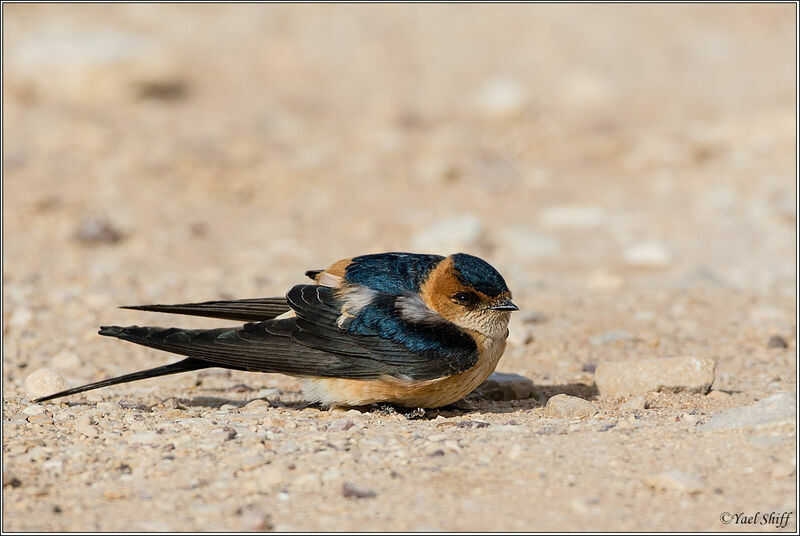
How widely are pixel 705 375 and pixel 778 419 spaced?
3.76 feet

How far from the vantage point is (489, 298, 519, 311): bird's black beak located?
4375 mm

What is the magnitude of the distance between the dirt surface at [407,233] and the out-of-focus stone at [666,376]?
9 centimetres

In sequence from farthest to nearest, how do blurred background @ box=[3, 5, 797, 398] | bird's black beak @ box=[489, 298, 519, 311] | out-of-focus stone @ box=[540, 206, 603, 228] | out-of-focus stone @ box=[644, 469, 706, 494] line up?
out-of-focus stone @ box=[540, 206, 603, 228], blurred background @ box=[3, 5, 797, 398], bird's black beak @ box=[489, 298, 519, 311], out-of-focus stone @ box=[644, 469, 706, 494]

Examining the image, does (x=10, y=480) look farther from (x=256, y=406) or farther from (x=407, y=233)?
(x=407, y=233)

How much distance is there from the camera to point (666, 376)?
473 centimetres

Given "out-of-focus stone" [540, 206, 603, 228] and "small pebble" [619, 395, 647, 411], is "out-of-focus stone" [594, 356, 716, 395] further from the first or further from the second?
"out-of-focus stone" [540, 206, 603, 228]

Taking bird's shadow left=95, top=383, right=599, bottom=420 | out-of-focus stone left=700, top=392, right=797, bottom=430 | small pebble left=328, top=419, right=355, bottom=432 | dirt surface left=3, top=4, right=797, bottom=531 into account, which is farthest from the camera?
bird's shadow left=95, top=383, right=599, bottom=420

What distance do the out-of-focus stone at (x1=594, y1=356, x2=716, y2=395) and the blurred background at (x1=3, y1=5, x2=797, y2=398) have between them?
0.77 metres

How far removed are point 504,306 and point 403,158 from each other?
17.6 ft

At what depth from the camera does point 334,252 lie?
781 cm

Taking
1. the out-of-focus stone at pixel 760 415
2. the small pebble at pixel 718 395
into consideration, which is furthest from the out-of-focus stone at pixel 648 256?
the out-of-focus stone at pixel 760 415

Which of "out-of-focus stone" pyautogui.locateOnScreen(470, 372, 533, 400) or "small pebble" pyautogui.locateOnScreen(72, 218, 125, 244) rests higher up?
"small pebble" pyautogui.locateOnScreen(72, 218, 125, 244)

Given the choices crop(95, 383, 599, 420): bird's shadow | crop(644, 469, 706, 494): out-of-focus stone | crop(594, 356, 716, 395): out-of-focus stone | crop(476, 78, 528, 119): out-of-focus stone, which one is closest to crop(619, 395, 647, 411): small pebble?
crop(594, 356, 716, 395): out-of-focus stone

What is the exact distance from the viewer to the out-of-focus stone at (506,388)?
4.87 metres
